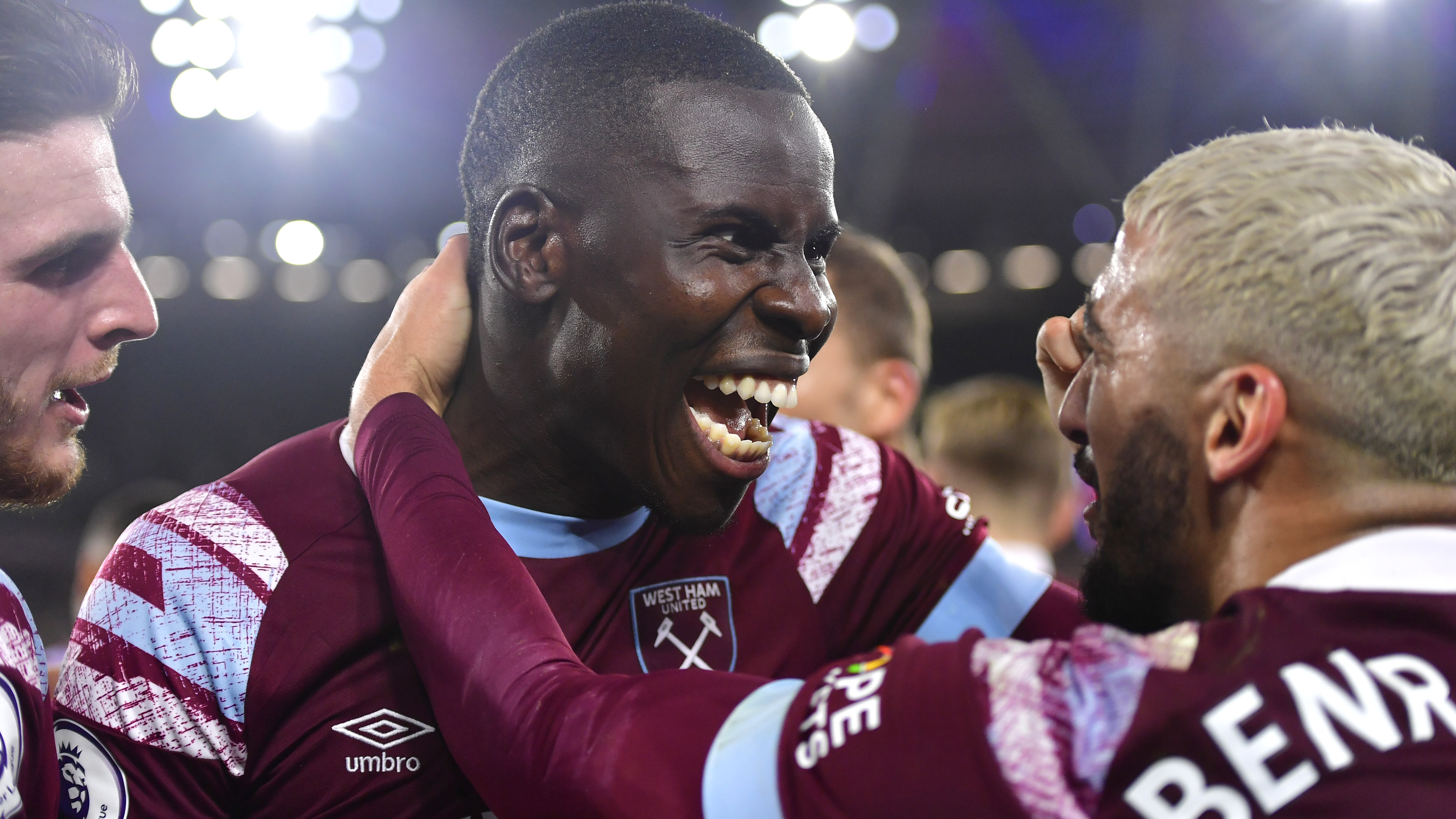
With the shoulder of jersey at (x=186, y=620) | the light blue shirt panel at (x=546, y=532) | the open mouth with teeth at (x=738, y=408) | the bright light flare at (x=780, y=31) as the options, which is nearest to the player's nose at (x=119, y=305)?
the shoulder of jersey at (x=186, y=620)

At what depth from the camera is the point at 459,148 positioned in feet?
27.0

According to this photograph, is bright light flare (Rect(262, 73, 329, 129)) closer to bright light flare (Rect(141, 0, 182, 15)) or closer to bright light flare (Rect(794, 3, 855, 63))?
bright light flare (Rect(141, 0, 182, 15))

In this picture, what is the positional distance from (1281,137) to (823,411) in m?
2.15

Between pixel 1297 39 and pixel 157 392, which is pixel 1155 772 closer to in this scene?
pixel 1297 39

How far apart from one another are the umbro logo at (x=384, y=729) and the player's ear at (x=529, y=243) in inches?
23.0

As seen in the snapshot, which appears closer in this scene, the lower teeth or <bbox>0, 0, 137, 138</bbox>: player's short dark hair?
<bbox>0, 0, 137, 138</bbox>: player's short dark hair

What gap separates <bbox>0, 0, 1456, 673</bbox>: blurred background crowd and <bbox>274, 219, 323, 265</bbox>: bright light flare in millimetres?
28

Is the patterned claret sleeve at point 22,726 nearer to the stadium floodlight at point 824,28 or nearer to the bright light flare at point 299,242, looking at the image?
the stadium floodlight at point 824,28

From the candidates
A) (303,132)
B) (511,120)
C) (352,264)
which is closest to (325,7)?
(303,132)

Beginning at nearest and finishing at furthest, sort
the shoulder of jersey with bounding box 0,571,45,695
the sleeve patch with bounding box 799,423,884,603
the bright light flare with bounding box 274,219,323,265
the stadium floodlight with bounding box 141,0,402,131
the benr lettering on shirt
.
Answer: the benr lettering on shirt
the shoulder of jersey with bounding box 0,571,45,695
the sleeve patch with bounding box 799,423,884,603
the stadium floodlight with bounding box 141,0,402,131
the bright light flare with bounding box 274,219,323,265

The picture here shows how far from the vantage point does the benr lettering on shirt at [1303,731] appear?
917 mm

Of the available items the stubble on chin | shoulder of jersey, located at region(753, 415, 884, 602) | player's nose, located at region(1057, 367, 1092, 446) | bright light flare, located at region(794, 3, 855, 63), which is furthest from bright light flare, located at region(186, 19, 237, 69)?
player's nose, located at region(1057, 367, 1092, 446)

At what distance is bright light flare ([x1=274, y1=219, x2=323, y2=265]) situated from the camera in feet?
30.5

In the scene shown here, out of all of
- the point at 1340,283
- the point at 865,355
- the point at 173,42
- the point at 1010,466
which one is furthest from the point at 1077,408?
the point at 173,42
